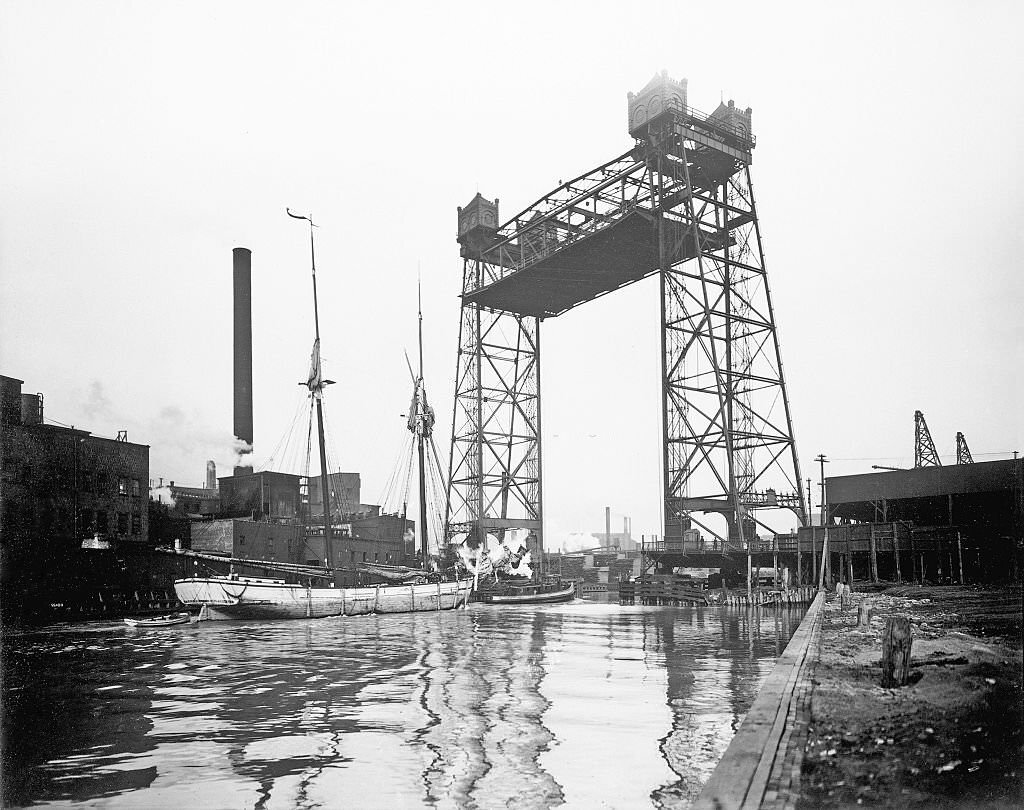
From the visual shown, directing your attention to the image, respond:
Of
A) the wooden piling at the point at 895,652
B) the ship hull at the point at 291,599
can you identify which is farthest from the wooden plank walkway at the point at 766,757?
the ship hull at the point at 291,599

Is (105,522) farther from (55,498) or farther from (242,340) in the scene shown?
(242,340)

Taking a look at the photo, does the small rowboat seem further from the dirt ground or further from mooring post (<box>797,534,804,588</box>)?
mooring post (<box>797,534,804,588</box>)

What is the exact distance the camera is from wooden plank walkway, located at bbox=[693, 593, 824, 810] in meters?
6.13

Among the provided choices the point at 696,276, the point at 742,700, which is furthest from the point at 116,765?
the point at 696,276

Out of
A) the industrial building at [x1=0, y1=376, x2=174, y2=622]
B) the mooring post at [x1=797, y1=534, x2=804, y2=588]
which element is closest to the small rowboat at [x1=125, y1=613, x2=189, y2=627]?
the industrial building at [x1=0, y1=376, x2=174, y2=622]

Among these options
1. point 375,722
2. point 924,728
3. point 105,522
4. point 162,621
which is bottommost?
point 162,621

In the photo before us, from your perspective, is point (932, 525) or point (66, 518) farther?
point (932, 525)

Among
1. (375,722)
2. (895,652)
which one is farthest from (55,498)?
(895,652)

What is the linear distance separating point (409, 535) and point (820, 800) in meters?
62.1

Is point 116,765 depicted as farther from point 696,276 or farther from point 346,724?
point 696,276

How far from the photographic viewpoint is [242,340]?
54281 millimetres

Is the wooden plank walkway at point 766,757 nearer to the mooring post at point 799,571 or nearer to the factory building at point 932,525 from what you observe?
the factory building at point 932,525

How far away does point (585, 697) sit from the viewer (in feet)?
49.4

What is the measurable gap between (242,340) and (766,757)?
51583 mm
